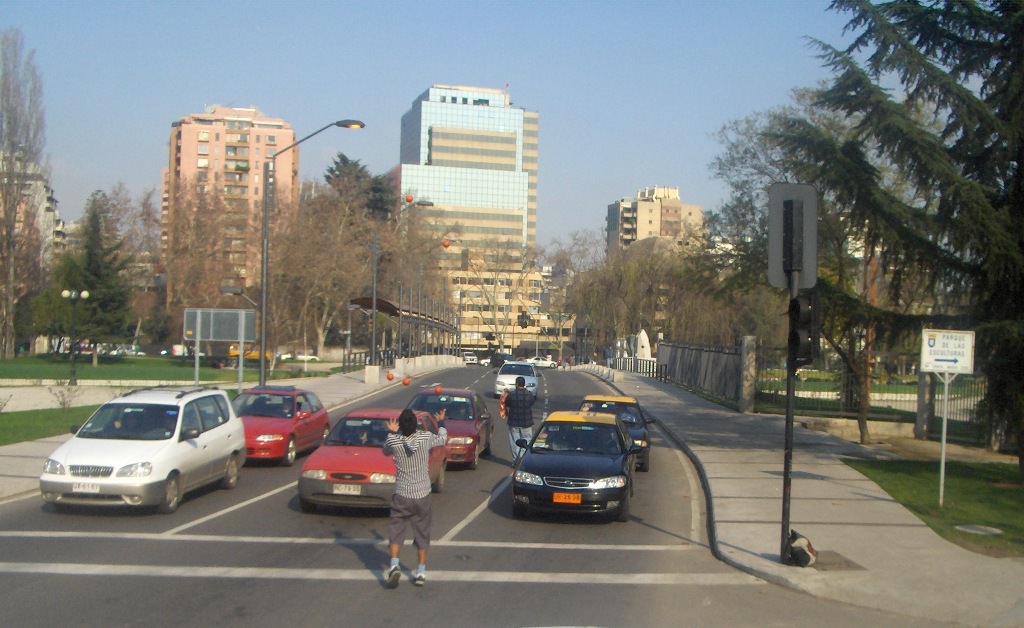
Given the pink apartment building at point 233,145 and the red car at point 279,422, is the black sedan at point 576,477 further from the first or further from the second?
the pink apartment building at point 233,145

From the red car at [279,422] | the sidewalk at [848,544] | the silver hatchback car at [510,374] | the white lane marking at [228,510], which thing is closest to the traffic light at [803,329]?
the sidewalk at [848,544]

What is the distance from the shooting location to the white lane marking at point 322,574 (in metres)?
9.44

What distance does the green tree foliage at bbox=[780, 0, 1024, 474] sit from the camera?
1633 cm

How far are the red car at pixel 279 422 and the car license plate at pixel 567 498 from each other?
22.3 ft

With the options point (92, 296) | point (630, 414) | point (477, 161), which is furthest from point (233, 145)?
point (630, 414)

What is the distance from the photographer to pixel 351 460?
521 inches

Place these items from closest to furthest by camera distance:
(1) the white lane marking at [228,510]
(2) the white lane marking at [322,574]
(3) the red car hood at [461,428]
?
1. (2) the white lane marking at [322,574]
2. (1) the white lane marking at [228,510]
3. (3) the red car hood at [461,428]

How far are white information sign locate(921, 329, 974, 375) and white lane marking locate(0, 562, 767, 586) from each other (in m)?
6.46

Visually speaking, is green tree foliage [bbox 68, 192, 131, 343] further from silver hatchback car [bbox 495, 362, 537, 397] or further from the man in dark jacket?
the man in dark jacket

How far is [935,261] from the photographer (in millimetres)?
17531

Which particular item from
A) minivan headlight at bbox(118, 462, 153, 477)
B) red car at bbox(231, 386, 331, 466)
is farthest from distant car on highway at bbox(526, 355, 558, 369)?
minivan headlight at bbox(118, 462, 153, 477)

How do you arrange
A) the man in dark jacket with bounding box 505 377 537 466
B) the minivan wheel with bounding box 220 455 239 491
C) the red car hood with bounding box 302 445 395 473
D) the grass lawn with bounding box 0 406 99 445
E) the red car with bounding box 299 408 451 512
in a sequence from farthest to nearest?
the grass lawn with bounding box 0 406 99 445 < the man in dark jacket with bounding box 505 377 537 466 < the minivan wheel with bounding box 220 455 239 491 < the red car hood with bounding box 302 445 395 473 < the red car with bounding box 299 408 451 512

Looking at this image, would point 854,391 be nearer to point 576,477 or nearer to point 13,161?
point 576,477

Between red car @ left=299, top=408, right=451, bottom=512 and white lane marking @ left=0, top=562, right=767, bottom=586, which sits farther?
red car @ left=299, top=408, right=451, bottom=512
